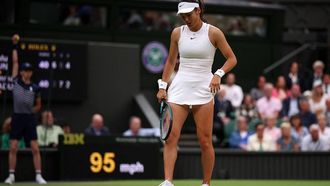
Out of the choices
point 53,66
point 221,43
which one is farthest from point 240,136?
point 221,43

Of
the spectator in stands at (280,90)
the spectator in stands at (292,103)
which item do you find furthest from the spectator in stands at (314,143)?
the spectator in stands at (280,90)

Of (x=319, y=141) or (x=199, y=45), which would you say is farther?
(x=319, y=141)

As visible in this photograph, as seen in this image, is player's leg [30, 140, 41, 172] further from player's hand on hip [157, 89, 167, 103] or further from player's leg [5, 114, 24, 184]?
player's hand on hip [157, 89, 167, 103]

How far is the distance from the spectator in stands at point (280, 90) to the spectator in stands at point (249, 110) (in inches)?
20.8

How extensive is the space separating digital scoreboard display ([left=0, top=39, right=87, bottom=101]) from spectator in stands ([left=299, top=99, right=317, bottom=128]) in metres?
4.38

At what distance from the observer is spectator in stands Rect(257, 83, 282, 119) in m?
18.9

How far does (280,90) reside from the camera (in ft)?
65.0

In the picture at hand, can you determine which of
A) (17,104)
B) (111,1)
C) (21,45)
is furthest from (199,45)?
(111,1)

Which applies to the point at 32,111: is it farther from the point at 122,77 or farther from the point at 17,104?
the point at 122,77

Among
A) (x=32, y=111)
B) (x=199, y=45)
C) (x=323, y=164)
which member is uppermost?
(x=199, y=45)

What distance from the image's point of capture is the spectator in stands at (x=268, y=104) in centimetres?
1894

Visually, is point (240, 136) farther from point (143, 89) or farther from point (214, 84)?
point (214, 84)

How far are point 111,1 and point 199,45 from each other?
10.8 m

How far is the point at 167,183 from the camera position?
9.66m
